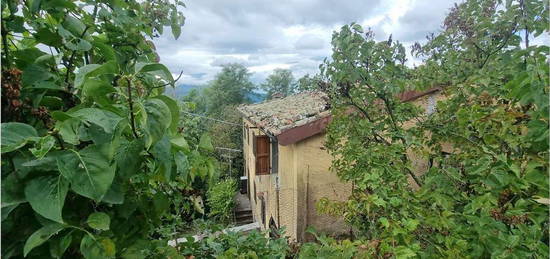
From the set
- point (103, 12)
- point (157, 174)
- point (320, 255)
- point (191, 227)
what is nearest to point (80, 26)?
point (103, 12)

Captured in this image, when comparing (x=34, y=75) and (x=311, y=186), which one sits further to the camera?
(x=311, y=186)

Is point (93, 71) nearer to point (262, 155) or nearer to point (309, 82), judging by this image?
point (309, 82)

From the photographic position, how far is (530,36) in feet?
7.78

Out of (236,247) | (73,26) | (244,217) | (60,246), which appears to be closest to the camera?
(60,246)

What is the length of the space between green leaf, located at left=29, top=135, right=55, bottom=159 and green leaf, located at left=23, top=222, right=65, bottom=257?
0.60ft

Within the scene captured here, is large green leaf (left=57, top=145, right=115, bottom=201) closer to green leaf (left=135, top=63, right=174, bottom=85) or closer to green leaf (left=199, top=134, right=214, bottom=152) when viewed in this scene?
green leaf (left=135, top=63, right=174, bottom=85)

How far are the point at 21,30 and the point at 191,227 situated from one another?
1553mm

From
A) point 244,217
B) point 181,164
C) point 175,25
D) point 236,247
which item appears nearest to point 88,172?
point 181,164

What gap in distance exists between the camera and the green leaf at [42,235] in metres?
0.69

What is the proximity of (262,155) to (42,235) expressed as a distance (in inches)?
309

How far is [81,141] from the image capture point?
83 cm

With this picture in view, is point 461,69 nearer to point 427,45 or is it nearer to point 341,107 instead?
→ point 427,45

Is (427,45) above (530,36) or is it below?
above

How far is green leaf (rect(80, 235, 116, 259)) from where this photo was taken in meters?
0.77
